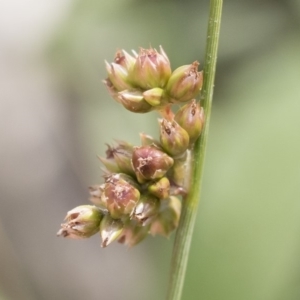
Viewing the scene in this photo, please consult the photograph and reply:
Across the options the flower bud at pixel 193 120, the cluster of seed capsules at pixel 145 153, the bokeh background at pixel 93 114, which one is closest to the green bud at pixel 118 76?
the cluster of seed capsules at pixel 145 153

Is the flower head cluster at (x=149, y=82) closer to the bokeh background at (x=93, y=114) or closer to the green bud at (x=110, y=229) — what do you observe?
the green bud at (x=110, y=229)

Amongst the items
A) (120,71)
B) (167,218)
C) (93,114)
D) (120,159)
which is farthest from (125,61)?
(93,114)

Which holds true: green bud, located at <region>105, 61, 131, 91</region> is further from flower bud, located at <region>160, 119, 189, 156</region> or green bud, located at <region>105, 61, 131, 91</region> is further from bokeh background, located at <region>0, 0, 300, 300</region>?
bokeh background, located at <region>0, 0, 300, 300</region>

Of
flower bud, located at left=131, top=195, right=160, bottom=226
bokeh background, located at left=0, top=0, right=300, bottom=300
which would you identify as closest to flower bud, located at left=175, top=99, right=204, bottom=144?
flower bud, located at left=131, top=195, right=160, bottom=226

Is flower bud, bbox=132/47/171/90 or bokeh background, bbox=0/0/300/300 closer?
flower bud, bbox=132/47/171/90

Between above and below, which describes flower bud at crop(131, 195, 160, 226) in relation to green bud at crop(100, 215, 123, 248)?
above

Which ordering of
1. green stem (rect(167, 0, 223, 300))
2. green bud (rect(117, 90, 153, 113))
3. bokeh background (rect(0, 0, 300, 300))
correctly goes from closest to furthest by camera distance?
green stem (rect(167, 0, 223, 300)) < green bud (rect(117, 90, 153, 113)) < bokeh background (rect(0, 0, 300, 300))
